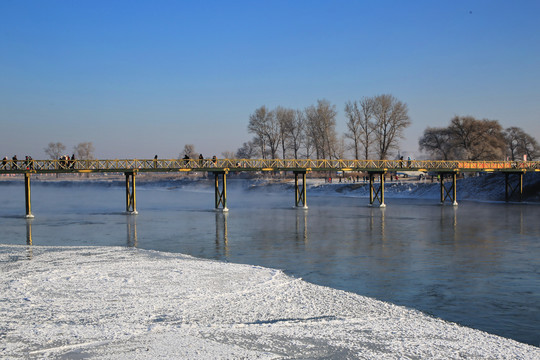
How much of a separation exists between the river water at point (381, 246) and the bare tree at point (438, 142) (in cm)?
6733

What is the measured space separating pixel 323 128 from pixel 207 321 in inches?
3440

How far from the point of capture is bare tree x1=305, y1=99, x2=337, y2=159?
320ft

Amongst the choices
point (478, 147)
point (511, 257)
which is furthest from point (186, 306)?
point (478, 147)

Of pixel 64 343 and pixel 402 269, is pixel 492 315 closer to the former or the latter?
pixel 402 269

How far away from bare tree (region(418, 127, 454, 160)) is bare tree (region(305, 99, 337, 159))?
2655 centimetres

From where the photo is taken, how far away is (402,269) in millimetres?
19203

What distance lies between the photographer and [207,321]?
12336mm

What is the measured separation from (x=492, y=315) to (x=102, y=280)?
1128 cm

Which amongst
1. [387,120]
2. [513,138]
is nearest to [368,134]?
[387,120]

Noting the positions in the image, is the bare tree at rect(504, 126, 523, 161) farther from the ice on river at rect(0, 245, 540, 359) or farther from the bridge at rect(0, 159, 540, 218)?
the ice on river at rect(0, 245, 540, 359)

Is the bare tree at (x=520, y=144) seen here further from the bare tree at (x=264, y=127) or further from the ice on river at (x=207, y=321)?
the ice on river at (x=207, y=321)

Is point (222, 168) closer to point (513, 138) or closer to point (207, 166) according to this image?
point (207, 166)

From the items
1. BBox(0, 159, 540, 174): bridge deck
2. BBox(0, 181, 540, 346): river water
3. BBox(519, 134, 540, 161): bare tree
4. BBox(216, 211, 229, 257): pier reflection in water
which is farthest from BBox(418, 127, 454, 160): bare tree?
BBox(216, 211, 229, 257): pier reflection in water

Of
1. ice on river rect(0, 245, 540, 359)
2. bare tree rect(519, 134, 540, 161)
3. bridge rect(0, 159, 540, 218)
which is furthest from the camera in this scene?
bare tree rect(519, 134, 540, 161)
